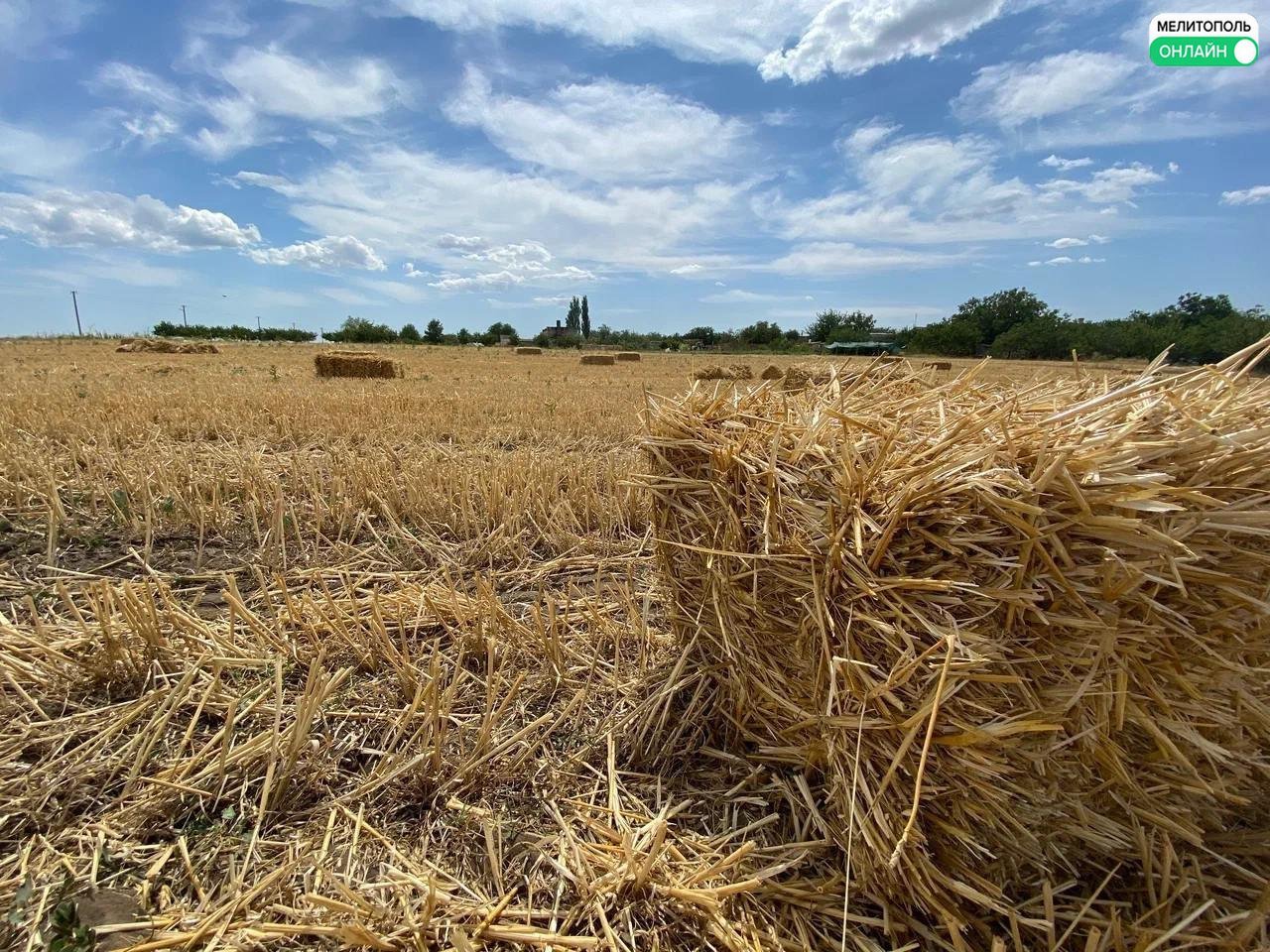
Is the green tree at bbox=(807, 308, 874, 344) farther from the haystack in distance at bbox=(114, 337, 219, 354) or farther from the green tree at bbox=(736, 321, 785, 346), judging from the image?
the haystack in distance at bbox=(114, 337, 219, 354)

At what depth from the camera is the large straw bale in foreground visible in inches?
47.8

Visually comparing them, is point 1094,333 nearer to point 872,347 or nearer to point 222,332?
point 872,347

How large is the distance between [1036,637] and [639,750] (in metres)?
1.13

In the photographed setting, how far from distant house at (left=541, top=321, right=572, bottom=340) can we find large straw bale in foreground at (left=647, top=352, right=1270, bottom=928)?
7409 cm

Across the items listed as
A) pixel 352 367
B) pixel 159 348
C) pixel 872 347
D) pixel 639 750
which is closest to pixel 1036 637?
pixel 639 750

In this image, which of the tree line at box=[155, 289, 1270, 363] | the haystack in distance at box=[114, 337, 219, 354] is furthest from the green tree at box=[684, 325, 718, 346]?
the haystack in distance at box=[114, 337, 219, 354]

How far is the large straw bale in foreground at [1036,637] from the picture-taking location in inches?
47.8

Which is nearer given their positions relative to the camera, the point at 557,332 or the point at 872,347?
the point at 872,347

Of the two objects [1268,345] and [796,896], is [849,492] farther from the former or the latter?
[1268,345]

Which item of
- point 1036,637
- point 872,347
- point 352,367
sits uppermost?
point 872,347

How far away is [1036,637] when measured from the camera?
49.6 inches

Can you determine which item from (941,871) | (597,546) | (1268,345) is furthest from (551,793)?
(1268,345)

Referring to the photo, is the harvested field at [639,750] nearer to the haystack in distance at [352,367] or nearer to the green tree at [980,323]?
the haystack in distance at [352,367]

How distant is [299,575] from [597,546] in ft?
4.71
